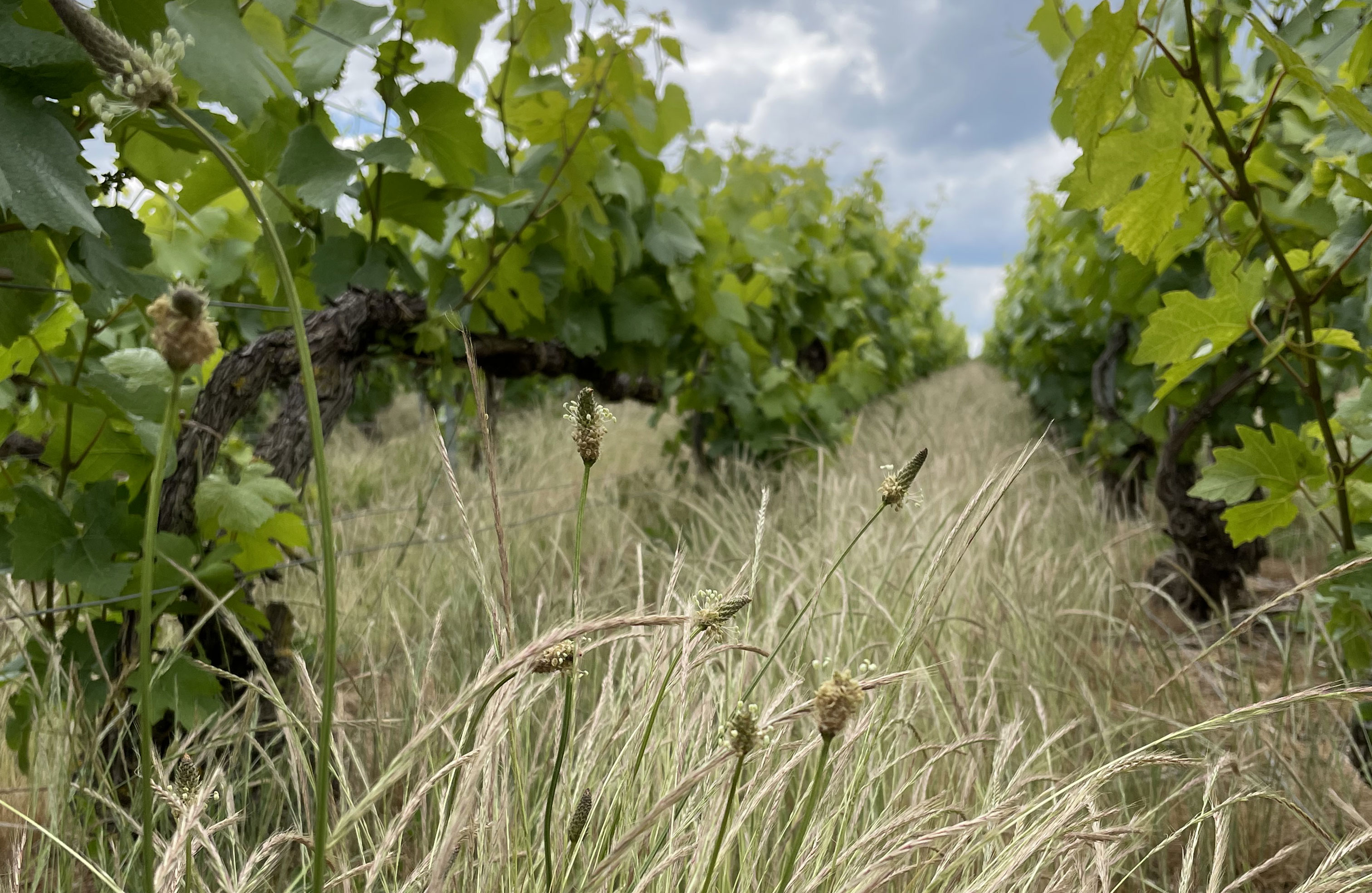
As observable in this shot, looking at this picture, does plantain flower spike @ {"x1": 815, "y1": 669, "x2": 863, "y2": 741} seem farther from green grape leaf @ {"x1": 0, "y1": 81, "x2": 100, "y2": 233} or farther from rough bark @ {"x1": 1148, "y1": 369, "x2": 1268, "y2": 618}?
rough bark @ {"x1": 1148, "y1": 369, "x2": 1268, "y2": 618}

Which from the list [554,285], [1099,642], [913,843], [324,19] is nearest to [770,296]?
[554,285]

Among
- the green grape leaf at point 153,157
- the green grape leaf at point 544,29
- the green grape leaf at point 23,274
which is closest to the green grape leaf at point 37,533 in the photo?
the green grape leaf at point 23,274

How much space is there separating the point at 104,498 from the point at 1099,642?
211 centimetres

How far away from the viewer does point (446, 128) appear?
1.58 meters

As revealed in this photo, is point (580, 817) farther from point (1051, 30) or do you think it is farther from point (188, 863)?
point (1051, 30)

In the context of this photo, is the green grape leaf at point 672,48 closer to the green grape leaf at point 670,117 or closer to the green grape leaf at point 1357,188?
the green grape leaf at point 670,117

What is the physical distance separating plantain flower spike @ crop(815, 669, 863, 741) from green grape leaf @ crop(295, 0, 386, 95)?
1.34m

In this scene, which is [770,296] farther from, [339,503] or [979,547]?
[339,503]

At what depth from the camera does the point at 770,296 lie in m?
3.73

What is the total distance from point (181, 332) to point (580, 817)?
41 cm

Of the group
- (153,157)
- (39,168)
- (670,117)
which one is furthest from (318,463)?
(670,117)

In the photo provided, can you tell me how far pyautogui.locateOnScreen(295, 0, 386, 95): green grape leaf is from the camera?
1350mm

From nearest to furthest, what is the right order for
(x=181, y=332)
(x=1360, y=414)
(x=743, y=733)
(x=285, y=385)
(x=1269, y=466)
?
(x=181, y=332)
(x=743, y=733)
(x=1360, y=414)
(x=1269, y=466)
(x=285, y=385)

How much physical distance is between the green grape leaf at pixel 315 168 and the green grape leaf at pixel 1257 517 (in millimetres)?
1570
